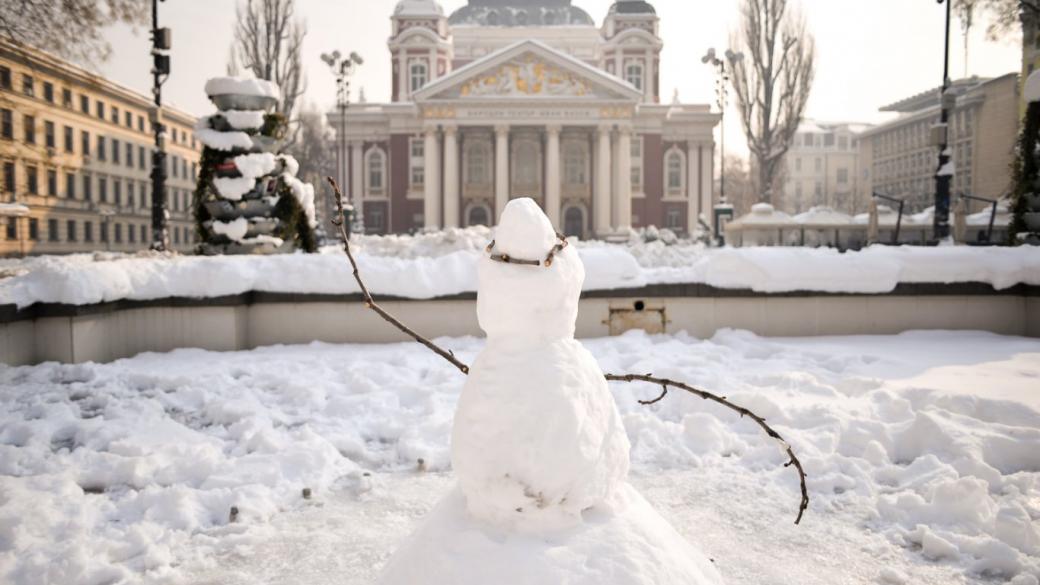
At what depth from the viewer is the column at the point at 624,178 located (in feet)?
135

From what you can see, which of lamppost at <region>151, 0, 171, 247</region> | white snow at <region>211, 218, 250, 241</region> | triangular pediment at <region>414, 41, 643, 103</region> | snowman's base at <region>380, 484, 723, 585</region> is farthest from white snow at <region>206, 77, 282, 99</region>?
triangular pediment at <region>414, 41, 643, 103</region>

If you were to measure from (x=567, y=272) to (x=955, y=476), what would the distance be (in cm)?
355

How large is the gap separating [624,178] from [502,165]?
760 cm

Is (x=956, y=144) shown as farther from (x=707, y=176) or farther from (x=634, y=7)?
(x=634, y=7)

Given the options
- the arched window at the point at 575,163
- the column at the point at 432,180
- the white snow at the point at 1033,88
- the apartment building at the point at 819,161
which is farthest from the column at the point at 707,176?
the apartment building at the point at 819,161

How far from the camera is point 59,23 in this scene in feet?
22.4

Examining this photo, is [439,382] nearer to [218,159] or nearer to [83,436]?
[83,436]

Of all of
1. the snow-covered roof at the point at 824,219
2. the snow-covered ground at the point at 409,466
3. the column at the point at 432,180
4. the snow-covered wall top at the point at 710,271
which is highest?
the column at the point at 432,180

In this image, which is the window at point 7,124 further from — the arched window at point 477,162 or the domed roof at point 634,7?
the domed roof at point 634,7

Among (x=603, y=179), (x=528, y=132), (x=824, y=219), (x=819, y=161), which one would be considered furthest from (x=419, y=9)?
(x=819, y=161)

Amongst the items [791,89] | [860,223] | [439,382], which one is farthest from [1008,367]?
[791,89]

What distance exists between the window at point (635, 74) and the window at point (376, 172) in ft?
62.5

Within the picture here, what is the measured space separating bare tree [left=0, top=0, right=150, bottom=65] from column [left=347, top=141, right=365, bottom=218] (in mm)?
39801

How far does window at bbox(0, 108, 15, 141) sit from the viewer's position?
266 inches
